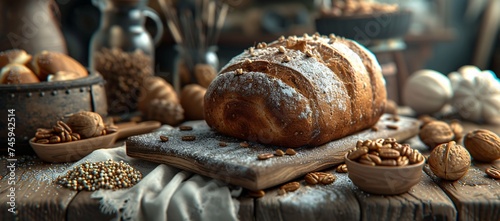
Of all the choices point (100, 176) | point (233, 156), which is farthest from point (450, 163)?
point (100, 176)

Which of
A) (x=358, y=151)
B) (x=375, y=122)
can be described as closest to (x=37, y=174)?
(x=358, y=151)

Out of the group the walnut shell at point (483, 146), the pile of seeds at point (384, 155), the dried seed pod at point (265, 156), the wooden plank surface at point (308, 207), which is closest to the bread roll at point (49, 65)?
the dried seed pod at point (265, 156)

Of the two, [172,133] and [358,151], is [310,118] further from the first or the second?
[172,133]

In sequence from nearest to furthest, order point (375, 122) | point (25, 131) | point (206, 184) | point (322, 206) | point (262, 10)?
point (322, 206) < point (206, 184) < point (25, 131) < point (375, 122) < point (262, 10)

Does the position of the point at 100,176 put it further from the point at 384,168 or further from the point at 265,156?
the point at 384,168

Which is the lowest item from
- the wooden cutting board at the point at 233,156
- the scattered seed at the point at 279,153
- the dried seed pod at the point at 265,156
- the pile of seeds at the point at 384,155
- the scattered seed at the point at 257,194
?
the scattered seed at the point at 257,194

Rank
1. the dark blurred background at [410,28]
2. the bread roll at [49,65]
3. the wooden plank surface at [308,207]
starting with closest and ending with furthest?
1. the wooden plank surface at [308,207]
2. the bread roll at [49,65]
3. the dark blurred background at [410,28]

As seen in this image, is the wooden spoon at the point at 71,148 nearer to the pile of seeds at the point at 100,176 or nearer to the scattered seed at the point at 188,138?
the pile of seeds at the point at 100,176
